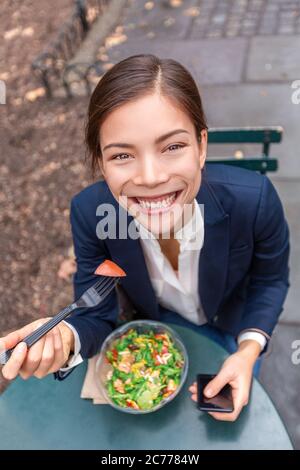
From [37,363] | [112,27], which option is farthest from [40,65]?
[37,363]

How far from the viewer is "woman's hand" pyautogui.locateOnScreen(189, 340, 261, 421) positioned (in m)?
1.59

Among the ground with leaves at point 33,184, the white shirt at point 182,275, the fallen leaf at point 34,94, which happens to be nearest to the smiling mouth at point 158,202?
the white shirt at point 182,275

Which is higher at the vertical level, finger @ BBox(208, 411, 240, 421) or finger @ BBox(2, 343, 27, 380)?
finger @ BBox(2, 343, 27, 380)

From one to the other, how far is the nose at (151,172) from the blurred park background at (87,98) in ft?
5.82

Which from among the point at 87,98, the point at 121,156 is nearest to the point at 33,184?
the point at 87,98

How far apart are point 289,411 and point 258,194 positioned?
1390 mm

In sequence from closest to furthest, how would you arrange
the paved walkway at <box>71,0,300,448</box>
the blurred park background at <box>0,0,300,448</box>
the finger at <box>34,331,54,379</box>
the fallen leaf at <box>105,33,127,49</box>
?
1. the finger at <box>34,331,54,379</box>
2. the blurred park background at <box>0,0,300,448</box>
3. the paved walkway at <box>71,0,300,448</box>
4. the fallen leaf at <box>105,33,127,49</box>

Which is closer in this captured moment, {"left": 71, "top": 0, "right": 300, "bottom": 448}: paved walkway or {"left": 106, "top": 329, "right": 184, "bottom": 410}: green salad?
{"left": 106, "top": 329, "right": 184, "bottom": 410}: green salad

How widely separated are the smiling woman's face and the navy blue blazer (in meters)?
0.33

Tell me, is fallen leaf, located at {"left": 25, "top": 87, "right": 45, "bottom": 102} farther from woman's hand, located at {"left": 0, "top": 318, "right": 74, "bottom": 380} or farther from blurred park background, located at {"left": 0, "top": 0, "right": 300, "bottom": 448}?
woman's hand, located at {"left": 0, "top": 318, "right": 74, "bottom": 380}

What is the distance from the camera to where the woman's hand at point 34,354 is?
1242 millimetres

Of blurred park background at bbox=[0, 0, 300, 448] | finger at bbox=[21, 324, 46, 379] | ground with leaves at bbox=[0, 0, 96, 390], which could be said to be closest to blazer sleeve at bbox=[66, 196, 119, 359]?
finger at bbox=[21, 324, 46, 379]

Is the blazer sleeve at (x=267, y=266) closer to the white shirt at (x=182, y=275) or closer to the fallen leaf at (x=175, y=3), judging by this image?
the white shirt at (x=182, y=275)
